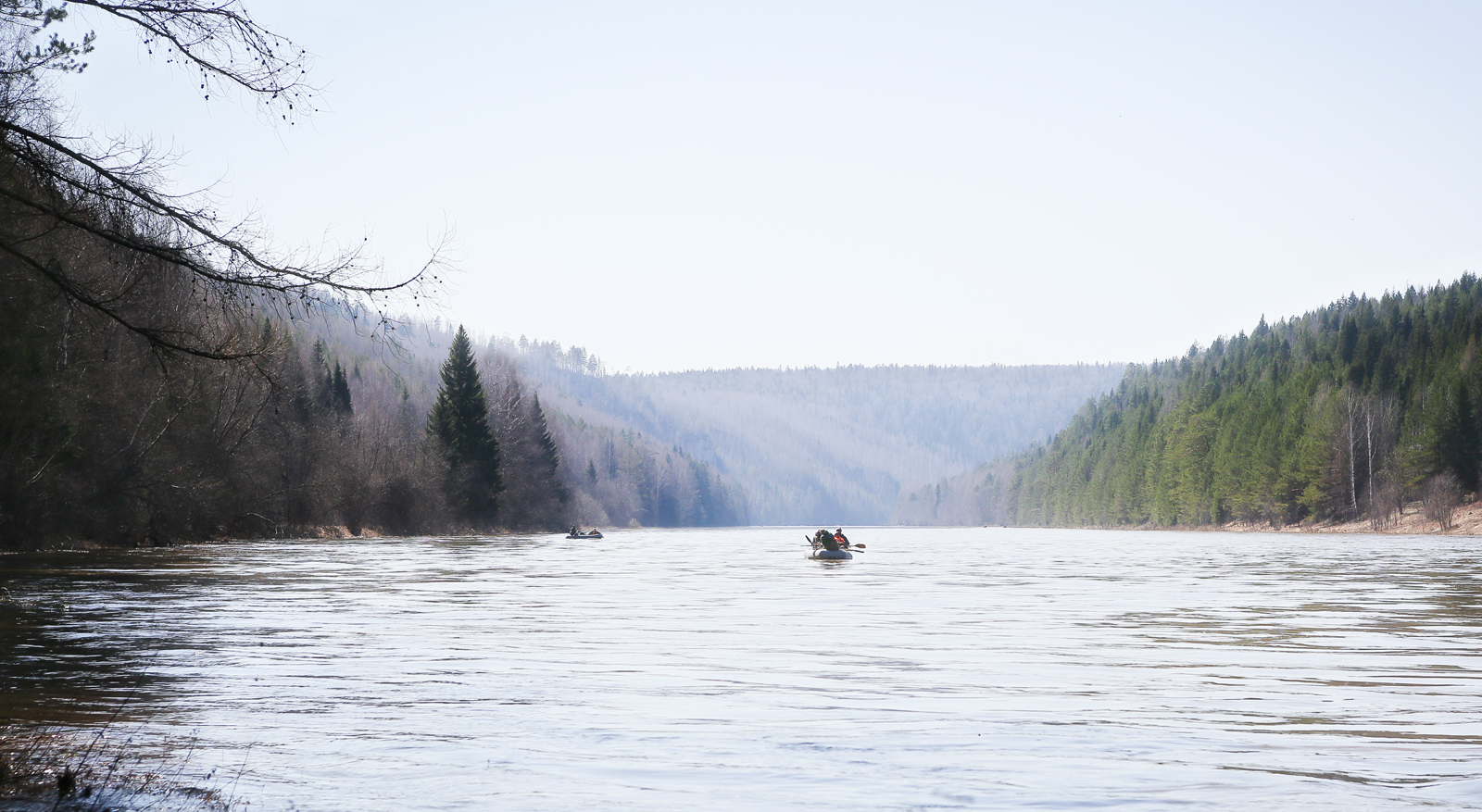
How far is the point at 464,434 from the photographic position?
94.9m

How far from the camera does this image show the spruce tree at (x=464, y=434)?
93688 mm

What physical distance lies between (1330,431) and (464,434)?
78.8 meters

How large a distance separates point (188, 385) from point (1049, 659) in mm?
41408

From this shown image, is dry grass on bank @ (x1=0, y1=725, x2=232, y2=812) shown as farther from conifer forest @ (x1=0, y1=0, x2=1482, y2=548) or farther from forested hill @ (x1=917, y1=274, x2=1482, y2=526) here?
forested hill @ (x1=917, y1=274, x2=1482, y2=526)

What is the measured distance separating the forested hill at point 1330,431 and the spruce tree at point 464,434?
7405 cm

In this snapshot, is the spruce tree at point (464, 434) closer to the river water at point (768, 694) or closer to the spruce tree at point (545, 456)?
the spruce tree at point (545, 456)

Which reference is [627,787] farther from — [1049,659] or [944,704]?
[1049,659]

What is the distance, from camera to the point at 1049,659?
60.4ft

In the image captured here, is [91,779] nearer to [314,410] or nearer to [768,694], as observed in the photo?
[768,694]

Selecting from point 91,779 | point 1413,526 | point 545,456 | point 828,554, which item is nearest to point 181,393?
point 828,554

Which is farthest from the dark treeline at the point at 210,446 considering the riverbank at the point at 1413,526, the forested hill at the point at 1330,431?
the forested hill at the point at 1330,431

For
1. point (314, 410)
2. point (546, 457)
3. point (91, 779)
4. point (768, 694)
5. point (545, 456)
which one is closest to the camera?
point (91, 779)

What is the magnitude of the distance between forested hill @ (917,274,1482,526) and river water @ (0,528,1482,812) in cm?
7941

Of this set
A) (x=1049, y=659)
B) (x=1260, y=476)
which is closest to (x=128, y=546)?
(x=1049, y=659)
